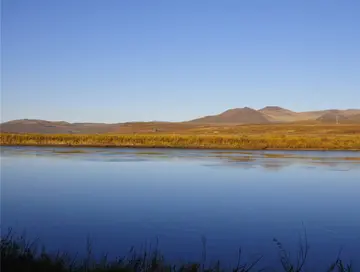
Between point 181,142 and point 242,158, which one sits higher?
point 181,142

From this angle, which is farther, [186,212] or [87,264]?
[186,212]

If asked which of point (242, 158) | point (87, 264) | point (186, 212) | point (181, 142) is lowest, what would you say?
point (186, 212)

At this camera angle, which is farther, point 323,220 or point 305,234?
point 323,220

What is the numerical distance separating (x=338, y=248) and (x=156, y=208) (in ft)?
14.4

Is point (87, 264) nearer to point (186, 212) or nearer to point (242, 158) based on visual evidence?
point (186, 212)

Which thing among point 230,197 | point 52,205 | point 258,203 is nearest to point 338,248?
point 258,203

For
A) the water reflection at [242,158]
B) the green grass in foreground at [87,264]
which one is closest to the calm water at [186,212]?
the green grass in foreground at [87,264]

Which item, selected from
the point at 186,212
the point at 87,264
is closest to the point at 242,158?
the point at 186,212

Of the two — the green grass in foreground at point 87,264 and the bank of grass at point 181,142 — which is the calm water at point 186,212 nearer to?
the green grass in foreground at point 87,264

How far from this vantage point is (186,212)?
9898 mm

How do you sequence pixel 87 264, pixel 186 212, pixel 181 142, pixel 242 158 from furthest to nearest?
pixel 181 142
pixel 242 158
pixel 186 212
pixel 87 264

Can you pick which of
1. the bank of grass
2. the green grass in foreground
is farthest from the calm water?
the bank of grass

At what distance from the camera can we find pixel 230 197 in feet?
40.6

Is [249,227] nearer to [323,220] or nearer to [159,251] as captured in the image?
[323,220]
